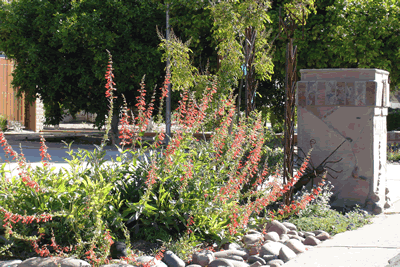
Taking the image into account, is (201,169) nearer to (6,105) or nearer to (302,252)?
(302,252)

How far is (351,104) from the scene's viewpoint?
5.79 m

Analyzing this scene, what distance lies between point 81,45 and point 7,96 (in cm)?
1361

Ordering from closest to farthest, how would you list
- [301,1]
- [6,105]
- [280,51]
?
[301,1] → [280,51] → [6,105]

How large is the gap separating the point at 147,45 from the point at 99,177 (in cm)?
1444

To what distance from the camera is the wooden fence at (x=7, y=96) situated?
93.8ft

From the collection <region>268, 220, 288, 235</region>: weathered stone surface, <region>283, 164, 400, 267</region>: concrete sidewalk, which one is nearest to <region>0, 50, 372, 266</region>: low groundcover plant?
<region>268, 220, 288, 235</region>: weathered stone surface

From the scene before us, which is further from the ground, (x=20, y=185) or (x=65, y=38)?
(x=65, y=38)

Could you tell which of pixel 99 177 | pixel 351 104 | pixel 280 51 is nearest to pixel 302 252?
pixel 99 177

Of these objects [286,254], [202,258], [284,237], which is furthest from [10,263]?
[284,237]

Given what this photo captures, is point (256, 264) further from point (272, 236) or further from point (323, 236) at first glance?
point (323, 236)

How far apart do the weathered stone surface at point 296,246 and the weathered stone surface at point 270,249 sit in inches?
3.9

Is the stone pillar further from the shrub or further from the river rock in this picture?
the river rock

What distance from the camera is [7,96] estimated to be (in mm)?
28875

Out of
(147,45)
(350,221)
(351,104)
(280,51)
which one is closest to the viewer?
(350,221)
